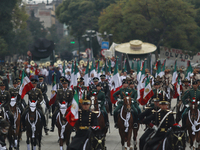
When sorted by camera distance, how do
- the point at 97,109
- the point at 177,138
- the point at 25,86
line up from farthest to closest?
the point at 25,86 → the point at 97,109 → the point at 177,138

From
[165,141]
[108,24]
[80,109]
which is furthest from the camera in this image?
Result: [108,24]

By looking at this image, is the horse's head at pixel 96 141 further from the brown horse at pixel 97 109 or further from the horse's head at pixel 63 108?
the horse's head at pixel 63 108

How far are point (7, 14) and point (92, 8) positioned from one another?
27182 mm

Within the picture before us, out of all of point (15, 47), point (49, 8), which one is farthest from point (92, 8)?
point (49, 8)

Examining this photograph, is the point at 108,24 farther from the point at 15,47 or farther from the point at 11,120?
the point at 11,120

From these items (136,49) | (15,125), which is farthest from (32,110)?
(136,49)

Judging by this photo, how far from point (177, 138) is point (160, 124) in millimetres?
850

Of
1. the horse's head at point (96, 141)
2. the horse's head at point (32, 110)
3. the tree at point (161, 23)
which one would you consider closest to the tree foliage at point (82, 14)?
the tree at point (161, 23)

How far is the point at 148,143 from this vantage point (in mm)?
9195

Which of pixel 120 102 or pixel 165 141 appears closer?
pixel 165 141

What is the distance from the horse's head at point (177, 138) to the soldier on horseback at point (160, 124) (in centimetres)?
53

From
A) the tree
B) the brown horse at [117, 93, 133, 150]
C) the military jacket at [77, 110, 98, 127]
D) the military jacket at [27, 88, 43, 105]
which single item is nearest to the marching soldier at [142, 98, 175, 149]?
the military jacket at [77, 110, 98, 127]

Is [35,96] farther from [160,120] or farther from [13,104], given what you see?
[160,120]

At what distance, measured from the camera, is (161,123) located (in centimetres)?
928
